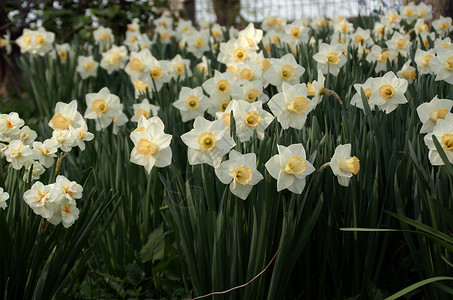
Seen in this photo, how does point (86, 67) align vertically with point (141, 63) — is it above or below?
below

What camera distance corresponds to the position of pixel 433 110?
1653 mm

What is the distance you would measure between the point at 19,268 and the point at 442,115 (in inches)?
Answer: 54.5

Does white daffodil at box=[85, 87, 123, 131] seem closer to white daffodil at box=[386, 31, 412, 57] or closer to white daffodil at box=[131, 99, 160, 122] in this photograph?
white daffodil at box=[131, 99, 160, 122]

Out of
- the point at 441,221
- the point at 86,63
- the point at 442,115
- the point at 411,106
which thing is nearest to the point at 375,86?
the point at 411,106

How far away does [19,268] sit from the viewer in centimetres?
143

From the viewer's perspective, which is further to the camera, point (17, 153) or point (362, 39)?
point (362, 39)

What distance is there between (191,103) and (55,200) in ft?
3.09

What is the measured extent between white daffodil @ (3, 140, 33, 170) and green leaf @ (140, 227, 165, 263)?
2.15 ft

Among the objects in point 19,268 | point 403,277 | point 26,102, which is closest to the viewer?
point 19,268

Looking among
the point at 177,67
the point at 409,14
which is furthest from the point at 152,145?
the point at 409,14

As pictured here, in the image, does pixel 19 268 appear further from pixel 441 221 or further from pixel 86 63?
pixel 86 63

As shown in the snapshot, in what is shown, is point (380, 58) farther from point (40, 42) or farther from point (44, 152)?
point (40, 42)

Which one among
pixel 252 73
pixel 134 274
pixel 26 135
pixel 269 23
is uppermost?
pixel 26 135

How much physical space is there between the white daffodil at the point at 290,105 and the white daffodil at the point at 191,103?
545 mm
